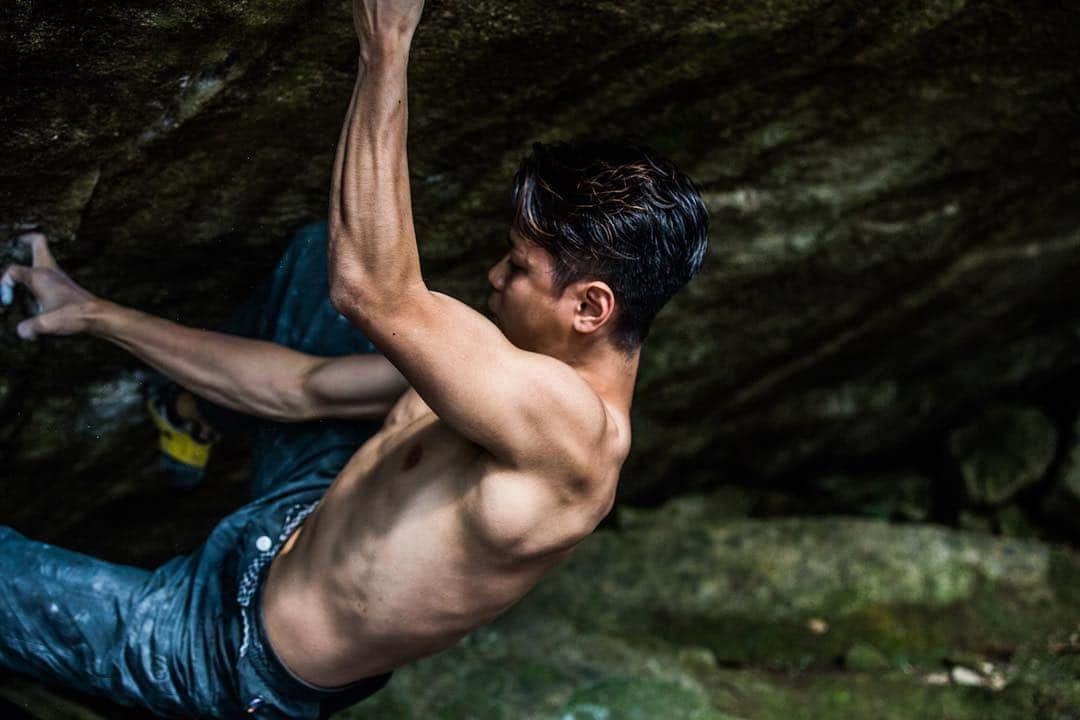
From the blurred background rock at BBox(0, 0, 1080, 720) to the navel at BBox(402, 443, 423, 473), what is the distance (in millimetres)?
935

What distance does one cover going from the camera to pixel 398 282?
2.34 meters

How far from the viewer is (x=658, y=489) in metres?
6.02

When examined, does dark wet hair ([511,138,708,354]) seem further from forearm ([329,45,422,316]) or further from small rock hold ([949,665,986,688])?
small rock hold ([949,665,986,688])

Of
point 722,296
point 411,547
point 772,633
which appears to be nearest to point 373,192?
point 411,547

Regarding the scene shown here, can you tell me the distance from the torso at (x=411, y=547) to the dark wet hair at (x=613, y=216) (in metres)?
0.35

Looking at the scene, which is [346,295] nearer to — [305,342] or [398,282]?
[398,282]

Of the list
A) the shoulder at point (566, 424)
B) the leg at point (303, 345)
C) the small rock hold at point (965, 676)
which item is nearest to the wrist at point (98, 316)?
the leg at point (303, 345)

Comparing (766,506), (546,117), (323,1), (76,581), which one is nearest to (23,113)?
(323,1)

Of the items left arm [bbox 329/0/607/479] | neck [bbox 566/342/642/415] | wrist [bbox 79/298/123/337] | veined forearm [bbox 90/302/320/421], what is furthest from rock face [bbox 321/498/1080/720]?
left arm [bbox 329/0/607/479]

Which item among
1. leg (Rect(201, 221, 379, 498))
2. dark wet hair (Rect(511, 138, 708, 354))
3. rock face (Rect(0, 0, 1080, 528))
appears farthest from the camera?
leg (Rect(201, 221, 379, 498))

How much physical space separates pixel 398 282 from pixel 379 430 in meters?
0.98

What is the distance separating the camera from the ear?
2.80 m

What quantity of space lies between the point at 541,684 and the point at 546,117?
7.07 ft

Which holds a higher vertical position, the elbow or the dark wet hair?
the elbow
